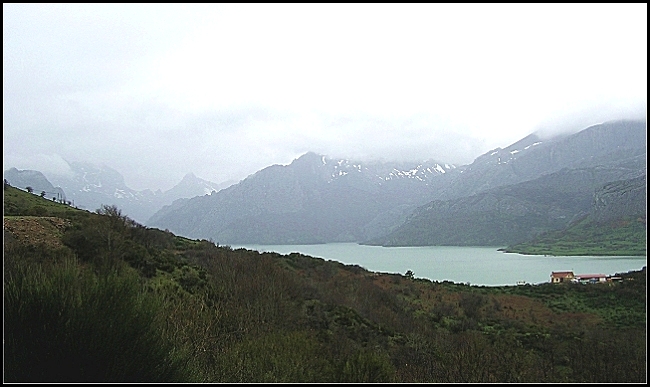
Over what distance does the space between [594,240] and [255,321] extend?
105548mm

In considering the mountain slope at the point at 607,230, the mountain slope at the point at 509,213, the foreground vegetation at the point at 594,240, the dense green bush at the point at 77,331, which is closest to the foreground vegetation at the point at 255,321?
the dense green bush at the point at 77,331

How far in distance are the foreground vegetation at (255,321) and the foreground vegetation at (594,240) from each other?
194ft

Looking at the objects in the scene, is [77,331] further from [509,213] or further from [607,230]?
[509,213]

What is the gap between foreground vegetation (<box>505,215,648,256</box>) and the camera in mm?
86744

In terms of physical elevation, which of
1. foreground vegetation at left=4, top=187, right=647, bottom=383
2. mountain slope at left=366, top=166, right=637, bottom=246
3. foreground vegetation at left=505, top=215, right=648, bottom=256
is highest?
mountain slope at left=366, top=166, right=637, bottom=246

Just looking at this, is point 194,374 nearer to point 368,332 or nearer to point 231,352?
point 231,352

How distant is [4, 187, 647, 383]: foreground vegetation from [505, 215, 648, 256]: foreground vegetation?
59.3 meters

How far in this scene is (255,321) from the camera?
11.3 meters

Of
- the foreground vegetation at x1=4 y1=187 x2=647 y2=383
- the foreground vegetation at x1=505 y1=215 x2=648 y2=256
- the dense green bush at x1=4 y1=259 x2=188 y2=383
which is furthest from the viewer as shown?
the foreground vegetation at x1=505 y1=215 x2=648 y2=256

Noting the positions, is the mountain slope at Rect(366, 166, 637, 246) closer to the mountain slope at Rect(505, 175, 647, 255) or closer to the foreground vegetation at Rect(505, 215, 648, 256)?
the mountain slope at Rect(505, 175, 647, 255)

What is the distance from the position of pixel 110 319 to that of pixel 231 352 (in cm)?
420

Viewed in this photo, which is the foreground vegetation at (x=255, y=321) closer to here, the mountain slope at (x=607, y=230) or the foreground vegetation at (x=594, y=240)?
the foreground vegetation at (x=594, y=240)

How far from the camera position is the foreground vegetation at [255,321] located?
370 cm

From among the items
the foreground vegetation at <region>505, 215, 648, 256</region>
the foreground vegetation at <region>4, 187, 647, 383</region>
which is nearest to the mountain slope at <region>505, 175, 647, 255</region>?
the foreground vegetation at <region>505, 215, 648, 256</region>
